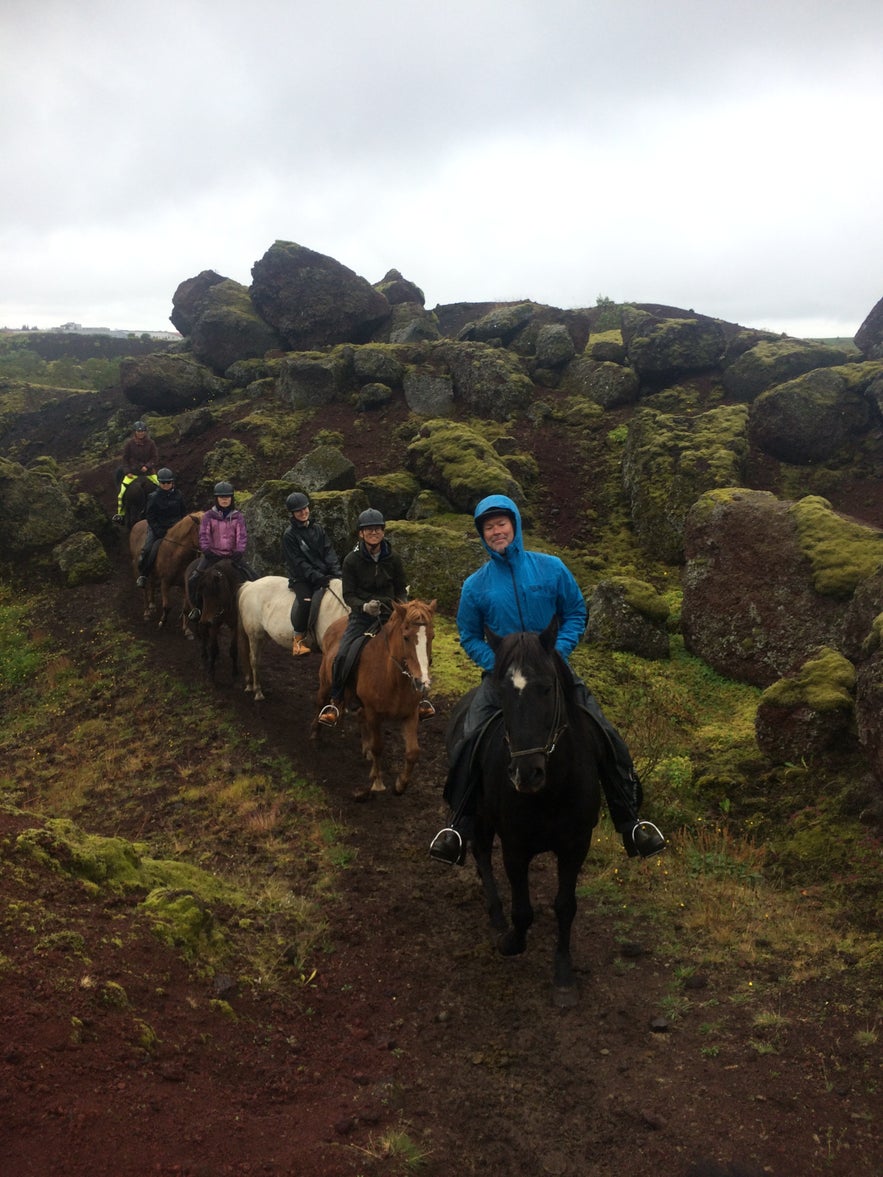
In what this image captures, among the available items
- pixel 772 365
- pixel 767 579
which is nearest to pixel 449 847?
pixel 767 579

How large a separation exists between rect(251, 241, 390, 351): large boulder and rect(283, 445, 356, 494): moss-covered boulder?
13504 millimetres

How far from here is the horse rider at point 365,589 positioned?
9758mm

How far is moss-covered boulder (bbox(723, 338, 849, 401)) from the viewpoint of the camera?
23656mm

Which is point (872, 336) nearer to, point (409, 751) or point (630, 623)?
point (630, 623)

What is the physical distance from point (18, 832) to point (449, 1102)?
3.93m

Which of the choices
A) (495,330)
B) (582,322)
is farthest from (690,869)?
(582,322)

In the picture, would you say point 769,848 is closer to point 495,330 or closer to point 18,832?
point 18,832

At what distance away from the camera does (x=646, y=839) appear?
19.5 ft

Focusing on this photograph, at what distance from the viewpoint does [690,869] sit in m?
7.27

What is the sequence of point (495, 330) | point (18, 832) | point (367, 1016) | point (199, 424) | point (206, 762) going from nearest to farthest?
point (367, 1016) < point (18, 832) < point (206, 762) < point (199, 424) < point (495, 330)

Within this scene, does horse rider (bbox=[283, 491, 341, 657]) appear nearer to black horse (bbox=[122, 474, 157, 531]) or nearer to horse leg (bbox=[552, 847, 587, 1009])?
horse leg (bbox=[552, 847, 587, 1009])

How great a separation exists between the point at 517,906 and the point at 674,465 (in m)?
16.2

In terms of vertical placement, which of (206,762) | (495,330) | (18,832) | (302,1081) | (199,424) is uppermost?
(495,330)

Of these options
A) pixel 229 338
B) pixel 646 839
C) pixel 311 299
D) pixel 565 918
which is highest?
pixel 311 299
